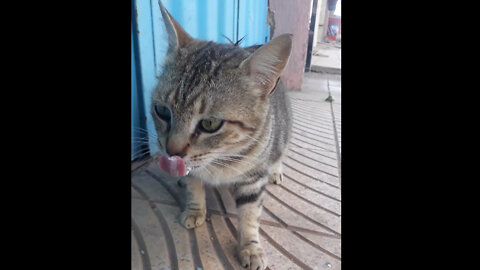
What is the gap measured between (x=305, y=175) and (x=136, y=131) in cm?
123

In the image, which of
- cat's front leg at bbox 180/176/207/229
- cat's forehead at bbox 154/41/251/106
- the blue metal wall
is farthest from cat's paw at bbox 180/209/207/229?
cat's forehead at bbox 154/41/251/106

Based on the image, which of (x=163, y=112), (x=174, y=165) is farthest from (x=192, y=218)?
(x=163, y=112)

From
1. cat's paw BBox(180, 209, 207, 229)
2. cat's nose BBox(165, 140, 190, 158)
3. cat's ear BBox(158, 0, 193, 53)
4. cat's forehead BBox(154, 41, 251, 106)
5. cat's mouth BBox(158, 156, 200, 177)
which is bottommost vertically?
cat's paw BBox(180, 209, 207, 229)

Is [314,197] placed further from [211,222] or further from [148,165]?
[148,165]

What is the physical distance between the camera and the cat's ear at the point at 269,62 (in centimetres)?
111

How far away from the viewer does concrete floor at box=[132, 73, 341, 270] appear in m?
1.36

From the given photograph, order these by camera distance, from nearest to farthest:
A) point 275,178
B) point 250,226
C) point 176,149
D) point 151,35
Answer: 1. point 176,149
2. point 250,226
3. point 151,35
4. point 275,178

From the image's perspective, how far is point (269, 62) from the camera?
1174 mm

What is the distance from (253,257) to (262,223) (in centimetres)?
→ 30

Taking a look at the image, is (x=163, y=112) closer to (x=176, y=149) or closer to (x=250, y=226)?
(x=176, y=149)

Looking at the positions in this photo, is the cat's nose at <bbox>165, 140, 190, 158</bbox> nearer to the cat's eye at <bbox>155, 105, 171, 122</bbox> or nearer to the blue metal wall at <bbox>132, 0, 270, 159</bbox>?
the cat's eye at <bbox>155, 105, 171, 122</bbox>
